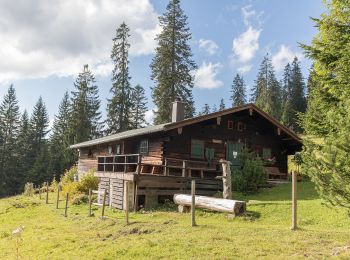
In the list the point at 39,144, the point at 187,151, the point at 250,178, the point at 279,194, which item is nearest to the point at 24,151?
the point at 39,144

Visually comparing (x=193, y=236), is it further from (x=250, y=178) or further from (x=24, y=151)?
(x=24, y=151)

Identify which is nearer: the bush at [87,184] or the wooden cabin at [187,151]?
the wooden cabin at [187,151]

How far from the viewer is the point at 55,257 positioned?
11164 mm

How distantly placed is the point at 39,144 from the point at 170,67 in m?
34.5

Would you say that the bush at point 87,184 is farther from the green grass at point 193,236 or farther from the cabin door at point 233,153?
the cabin door at point 233,153

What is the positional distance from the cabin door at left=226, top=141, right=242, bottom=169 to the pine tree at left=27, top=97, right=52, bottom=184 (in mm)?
38132

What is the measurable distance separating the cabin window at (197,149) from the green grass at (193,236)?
22.3 ft

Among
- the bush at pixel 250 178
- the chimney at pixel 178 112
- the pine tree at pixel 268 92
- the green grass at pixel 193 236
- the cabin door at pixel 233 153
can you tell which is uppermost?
the pine tree at pixel 268 92

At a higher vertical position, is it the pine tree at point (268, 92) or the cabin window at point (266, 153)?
the pine tree at point (268, 92)

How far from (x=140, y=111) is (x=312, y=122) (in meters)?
49.6

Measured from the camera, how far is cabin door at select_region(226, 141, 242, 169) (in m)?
26.4

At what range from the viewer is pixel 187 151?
24969 millimetres

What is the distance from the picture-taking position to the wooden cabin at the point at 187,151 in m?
20.5

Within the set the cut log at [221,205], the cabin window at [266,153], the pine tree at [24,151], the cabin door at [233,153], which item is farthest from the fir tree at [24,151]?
the cut log at [221,205]
